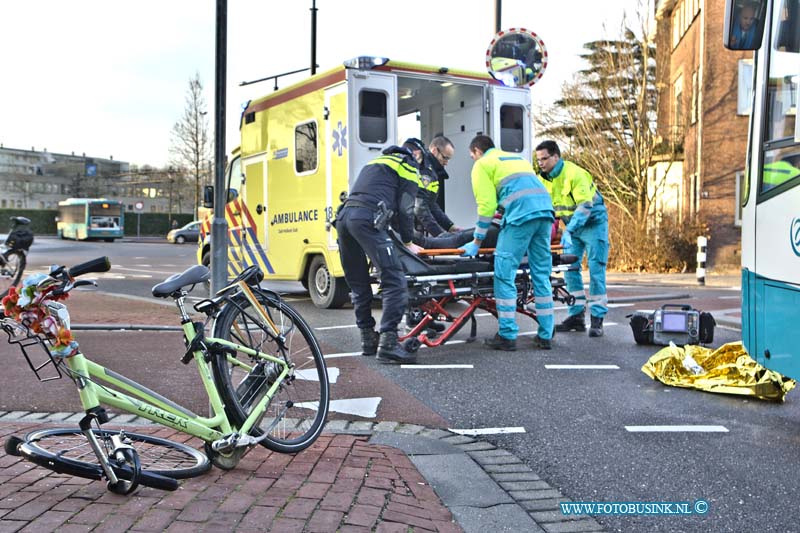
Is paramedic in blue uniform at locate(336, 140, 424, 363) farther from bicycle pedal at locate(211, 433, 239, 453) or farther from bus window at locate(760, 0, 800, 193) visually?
bicycle pedal at locate(211, 433, 239, 453)

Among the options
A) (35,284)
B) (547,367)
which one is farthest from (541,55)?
(35,284)

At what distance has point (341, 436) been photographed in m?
4.52

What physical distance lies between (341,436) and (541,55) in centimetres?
872

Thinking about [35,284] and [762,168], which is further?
[762,168]

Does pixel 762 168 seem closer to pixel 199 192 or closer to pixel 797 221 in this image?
pixel 797 221

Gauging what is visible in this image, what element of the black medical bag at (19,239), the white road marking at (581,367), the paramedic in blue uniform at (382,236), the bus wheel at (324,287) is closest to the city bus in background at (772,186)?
the white road marking at (581,367)

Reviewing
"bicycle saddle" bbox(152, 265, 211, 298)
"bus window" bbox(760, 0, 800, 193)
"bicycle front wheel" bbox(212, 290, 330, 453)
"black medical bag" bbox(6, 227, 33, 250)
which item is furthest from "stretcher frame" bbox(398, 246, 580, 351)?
"black medical bag" bbox(6, 227, 33, 250)

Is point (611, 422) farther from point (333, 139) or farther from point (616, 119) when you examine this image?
point (616, 119)

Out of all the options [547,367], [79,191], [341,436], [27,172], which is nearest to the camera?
[341,436]

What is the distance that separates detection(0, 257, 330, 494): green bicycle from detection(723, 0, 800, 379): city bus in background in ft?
8.13

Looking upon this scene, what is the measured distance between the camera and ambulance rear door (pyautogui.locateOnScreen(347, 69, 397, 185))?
10094 mm

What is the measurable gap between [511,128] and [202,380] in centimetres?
827

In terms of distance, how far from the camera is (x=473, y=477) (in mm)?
3945

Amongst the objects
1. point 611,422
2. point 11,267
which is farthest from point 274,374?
point 11,267
